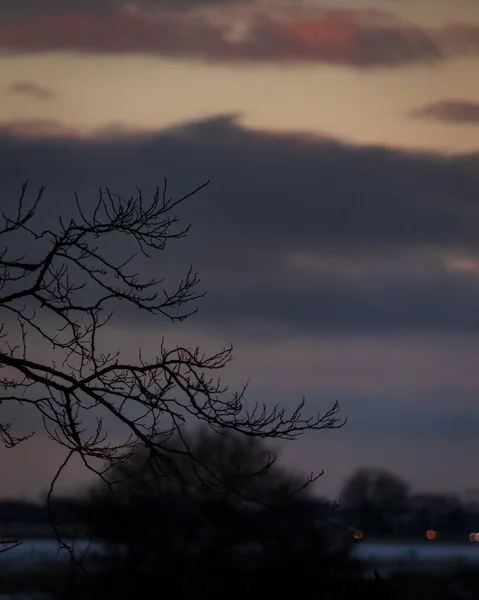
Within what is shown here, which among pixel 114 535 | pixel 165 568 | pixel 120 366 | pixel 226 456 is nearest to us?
pixel 120 366

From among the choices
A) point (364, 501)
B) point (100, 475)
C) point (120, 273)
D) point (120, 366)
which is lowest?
point (100, 475)

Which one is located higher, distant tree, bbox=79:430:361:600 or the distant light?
distant tree, bbox=79:430:361:600

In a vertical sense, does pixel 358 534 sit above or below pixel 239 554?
below

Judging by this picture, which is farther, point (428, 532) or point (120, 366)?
point (428, 532)

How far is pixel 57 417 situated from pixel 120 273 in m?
1.29

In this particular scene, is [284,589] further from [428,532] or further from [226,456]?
[428,532]

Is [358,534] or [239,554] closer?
[358,534]

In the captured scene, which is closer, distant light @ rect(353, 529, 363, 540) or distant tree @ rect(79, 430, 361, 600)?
distant light @ rect(353, 529, 363, 540)

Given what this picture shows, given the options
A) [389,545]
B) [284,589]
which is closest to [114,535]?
[284,589]

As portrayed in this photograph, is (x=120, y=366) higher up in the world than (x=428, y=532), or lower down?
lower down

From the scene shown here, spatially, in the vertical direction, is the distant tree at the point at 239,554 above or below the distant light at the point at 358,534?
above

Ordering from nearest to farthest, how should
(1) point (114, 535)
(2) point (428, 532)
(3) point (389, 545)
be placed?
1. (1) point (114, 535)
2. (3) point (389, 545)
3. (2) point (428, 532)

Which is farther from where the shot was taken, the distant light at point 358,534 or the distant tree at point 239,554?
the distant tree at point 239,554

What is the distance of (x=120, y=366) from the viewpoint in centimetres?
983
